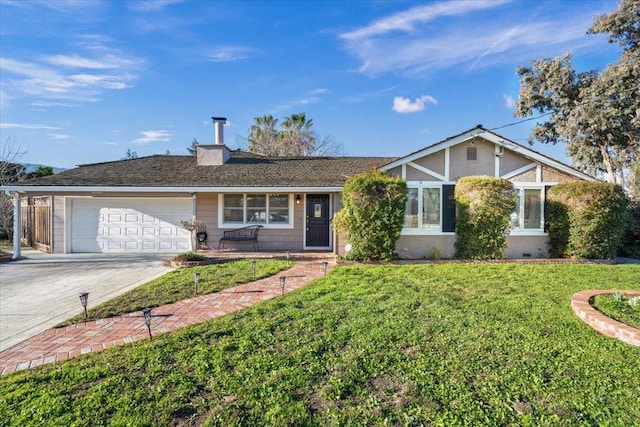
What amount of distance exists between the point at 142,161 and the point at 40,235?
16.7 feet

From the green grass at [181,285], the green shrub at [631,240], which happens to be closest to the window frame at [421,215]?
the green grass at [181,285]

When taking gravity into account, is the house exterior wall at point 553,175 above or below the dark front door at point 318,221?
above

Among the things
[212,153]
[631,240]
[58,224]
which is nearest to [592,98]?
[631,240]

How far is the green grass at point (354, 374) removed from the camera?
2779 millimetres

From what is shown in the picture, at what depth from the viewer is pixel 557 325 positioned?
4766 mm

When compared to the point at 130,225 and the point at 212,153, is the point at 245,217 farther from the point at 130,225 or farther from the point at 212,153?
the point at 130,225

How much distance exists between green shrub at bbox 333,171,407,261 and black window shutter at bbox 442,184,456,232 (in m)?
1.96

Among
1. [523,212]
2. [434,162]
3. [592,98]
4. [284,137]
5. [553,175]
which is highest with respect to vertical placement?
[284,137]

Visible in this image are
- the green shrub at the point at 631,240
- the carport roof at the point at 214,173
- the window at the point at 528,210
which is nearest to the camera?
the window at the point at 528,210

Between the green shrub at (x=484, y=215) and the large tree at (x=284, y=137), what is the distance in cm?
2036

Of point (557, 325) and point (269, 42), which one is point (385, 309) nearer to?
point (557, 325)

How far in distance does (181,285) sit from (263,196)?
6.16 m

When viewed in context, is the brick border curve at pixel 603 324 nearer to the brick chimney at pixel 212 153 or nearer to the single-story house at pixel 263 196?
the single-story house at pixel 263 196

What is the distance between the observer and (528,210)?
11.2 metres
